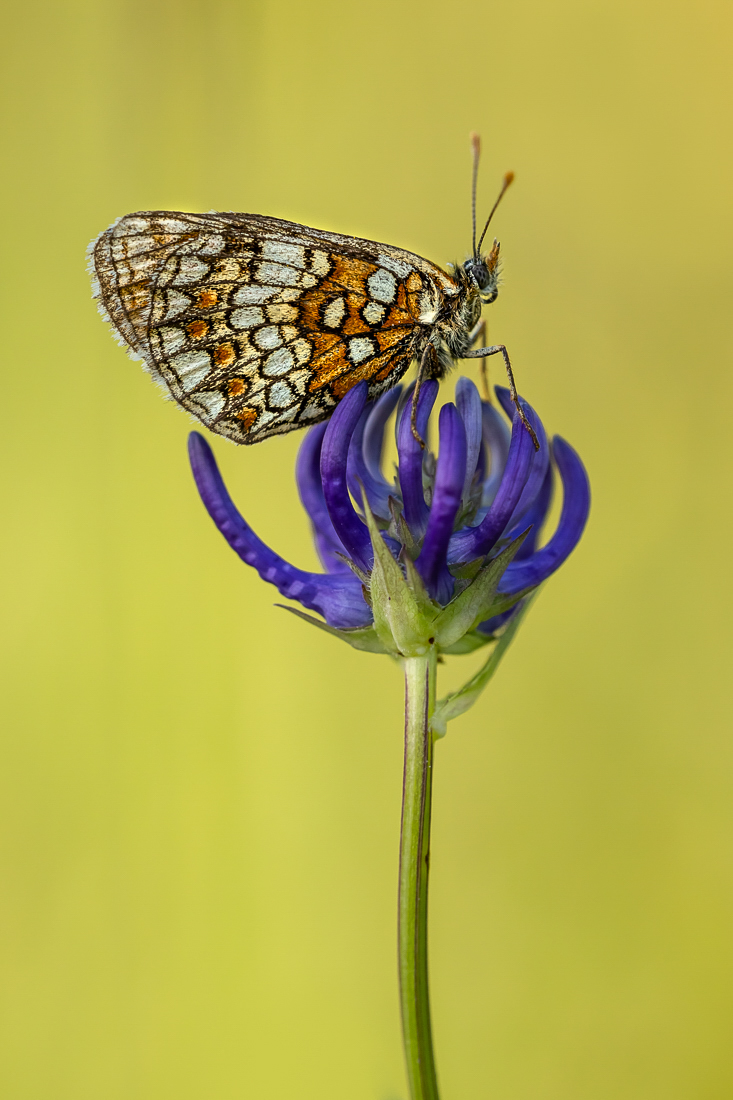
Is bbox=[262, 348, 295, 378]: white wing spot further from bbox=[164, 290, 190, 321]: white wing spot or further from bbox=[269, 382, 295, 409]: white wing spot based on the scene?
bbox=[164, 290, 190, 321]: white wing spot

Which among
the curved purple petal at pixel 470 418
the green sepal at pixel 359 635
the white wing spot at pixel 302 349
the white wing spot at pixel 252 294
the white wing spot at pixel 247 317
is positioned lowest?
the green sepal at pixel 359 635

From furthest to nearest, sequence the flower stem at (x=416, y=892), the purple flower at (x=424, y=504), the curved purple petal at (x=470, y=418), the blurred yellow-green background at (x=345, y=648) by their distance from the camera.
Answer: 1. the blurred yellow-green background at (x=345, y=648)
2. the curved purple petal at (x=470, y=418)
3. the purple flower at (x=424, y=504)
4. the flower stem at (x=416, y=892)

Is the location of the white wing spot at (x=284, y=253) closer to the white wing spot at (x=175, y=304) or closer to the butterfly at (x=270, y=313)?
the butterfly at (x=270, y=313)

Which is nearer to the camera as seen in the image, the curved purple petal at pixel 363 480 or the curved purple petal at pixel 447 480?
the curved purple petal at pixel 447 480

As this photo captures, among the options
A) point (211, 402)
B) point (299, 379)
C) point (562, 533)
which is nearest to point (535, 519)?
point (562, 533)

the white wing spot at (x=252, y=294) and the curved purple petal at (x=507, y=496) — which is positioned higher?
the white wing spot at (x=252, y=294)

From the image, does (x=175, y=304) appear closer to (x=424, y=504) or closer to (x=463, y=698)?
(x=424, y=504)

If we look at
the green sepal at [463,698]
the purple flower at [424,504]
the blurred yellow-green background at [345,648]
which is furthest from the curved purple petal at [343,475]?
the blurred yellow-green background at [345,648]
